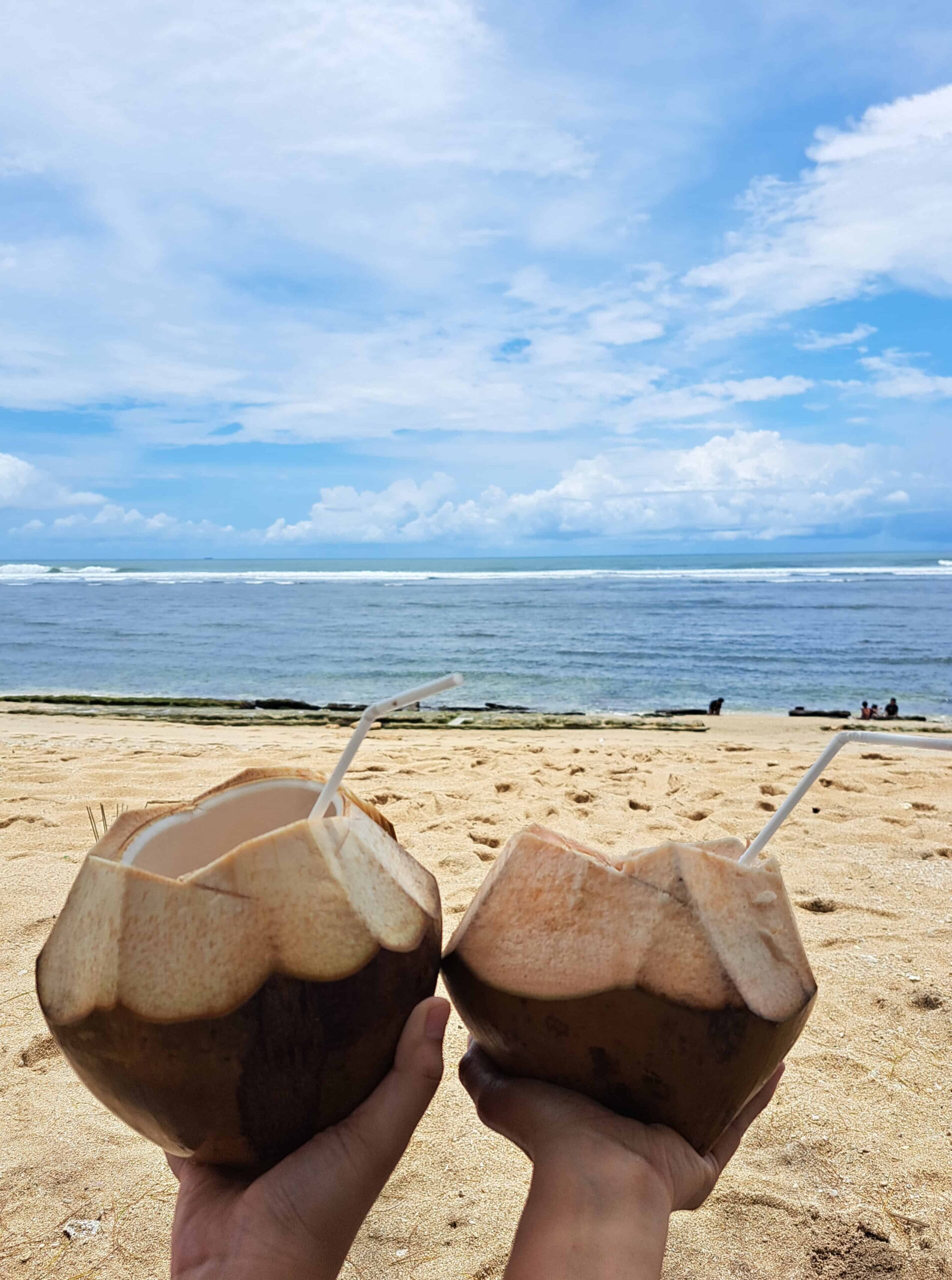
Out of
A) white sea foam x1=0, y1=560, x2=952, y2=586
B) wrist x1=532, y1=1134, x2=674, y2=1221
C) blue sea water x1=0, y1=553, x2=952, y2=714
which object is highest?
white sea foam x1=0, y1=560, x2=952, y2=586

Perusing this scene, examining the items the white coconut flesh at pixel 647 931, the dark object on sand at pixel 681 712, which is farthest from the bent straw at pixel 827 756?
the dark object on sand at pixel 681 712

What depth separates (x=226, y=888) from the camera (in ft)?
3.67

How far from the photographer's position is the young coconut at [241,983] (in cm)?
110

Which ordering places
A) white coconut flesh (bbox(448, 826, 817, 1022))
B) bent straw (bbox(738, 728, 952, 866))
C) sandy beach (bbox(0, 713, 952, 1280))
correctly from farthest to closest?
1. sandy beach (bbox(0, 713, 952, 1280))
2. white coconut flesh (bbox(448, 826, 817, 1022))
3. bent straw (bbox(738, 728, 952, 866))

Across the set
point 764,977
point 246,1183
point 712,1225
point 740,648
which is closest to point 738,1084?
point 764,977

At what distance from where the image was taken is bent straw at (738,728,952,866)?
42.7 inches

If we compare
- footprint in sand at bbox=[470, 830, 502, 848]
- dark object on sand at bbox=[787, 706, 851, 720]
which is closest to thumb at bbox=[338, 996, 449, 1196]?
footprint in sand at bbox=[470, 830, 502, 848]

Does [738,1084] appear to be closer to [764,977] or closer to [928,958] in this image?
[764,977]

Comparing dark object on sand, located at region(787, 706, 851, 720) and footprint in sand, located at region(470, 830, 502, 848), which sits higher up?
footprint in sand, located at region(470, 830, 502, 848)

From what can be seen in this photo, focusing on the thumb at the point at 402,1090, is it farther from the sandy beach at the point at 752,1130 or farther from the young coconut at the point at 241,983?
the sandy beach at the point at 752,1130

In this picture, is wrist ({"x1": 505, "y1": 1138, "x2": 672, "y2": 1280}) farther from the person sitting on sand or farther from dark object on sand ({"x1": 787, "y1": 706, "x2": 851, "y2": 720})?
dark object on sand ({"x1": 787, "y1": 706, "x2": 851, "y2": 720})

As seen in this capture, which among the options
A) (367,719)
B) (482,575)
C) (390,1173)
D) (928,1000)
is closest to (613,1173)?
(390,1173)

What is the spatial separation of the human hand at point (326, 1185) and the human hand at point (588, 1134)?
17 centimetres

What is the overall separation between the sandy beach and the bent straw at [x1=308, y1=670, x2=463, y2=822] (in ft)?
3.96
